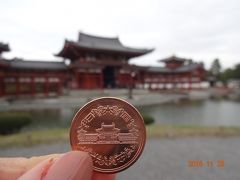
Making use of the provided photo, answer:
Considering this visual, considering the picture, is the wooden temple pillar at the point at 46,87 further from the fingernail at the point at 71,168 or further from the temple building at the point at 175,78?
the fingernail at the point at 71,168

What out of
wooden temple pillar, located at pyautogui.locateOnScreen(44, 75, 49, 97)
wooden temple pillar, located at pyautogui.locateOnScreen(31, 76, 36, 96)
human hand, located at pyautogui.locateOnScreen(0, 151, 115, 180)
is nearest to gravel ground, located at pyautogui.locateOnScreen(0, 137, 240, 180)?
human hand, located at pyautogui.locateOnScreen(0, 151, 115, 180)

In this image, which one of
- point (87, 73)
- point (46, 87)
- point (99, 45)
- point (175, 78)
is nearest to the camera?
point (46, 87)

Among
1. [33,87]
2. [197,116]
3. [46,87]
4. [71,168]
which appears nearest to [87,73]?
[46,87]

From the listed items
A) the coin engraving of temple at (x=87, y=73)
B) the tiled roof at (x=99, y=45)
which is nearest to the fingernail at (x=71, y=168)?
the coin engraving of temple at (x=87, y=73)

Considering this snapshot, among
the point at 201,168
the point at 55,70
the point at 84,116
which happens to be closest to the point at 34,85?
the point at 55,70

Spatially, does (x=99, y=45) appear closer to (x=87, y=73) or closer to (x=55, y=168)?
(x=87, y=73)

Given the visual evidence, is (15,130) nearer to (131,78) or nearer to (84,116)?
(84,116)
